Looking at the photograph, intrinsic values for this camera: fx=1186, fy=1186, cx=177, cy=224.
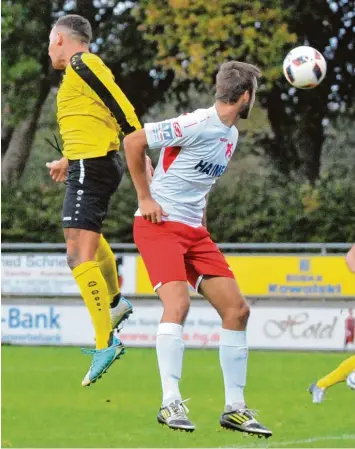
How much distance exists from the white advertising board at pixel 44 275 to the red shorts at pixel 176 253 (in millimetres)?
13918

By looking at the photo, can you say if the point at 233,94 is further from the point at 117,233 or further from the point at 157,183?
the point at 117,233

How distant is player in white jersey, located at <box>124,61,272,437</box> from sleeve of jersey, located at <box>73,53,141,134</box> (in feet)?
0.50

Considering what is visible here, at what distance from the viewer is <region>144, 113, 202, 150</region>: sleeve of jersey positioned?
703 cm

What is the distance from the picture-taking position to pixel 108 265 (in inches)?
309

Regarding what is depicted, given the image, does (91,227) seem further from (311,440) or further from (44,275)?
(44,275)

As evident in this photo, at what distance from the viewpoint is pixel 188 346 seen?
21.6 meters

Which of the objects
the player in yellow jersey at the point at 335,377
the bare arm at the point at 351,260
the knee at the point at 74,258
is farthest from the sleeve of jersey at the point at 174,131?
the player in yellow jersey at the point at 335,377

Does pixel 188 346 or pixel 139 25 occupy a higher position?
pixel 139 25

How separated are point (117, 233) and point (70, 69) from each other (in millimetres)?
16342

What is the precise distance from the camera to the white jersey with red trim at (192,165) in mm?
7172

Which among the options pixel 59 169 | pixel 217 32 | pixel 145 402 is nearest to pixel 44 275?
pixel 145 402

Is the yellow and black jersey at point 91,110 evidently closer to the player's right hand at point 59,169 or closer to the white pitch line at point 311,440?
the player's right hand at point 59,169

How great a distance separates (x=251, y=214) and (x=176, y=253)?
16.2 metres

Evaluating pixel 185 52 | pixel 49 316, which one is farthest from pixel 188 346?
pixel 185 52
